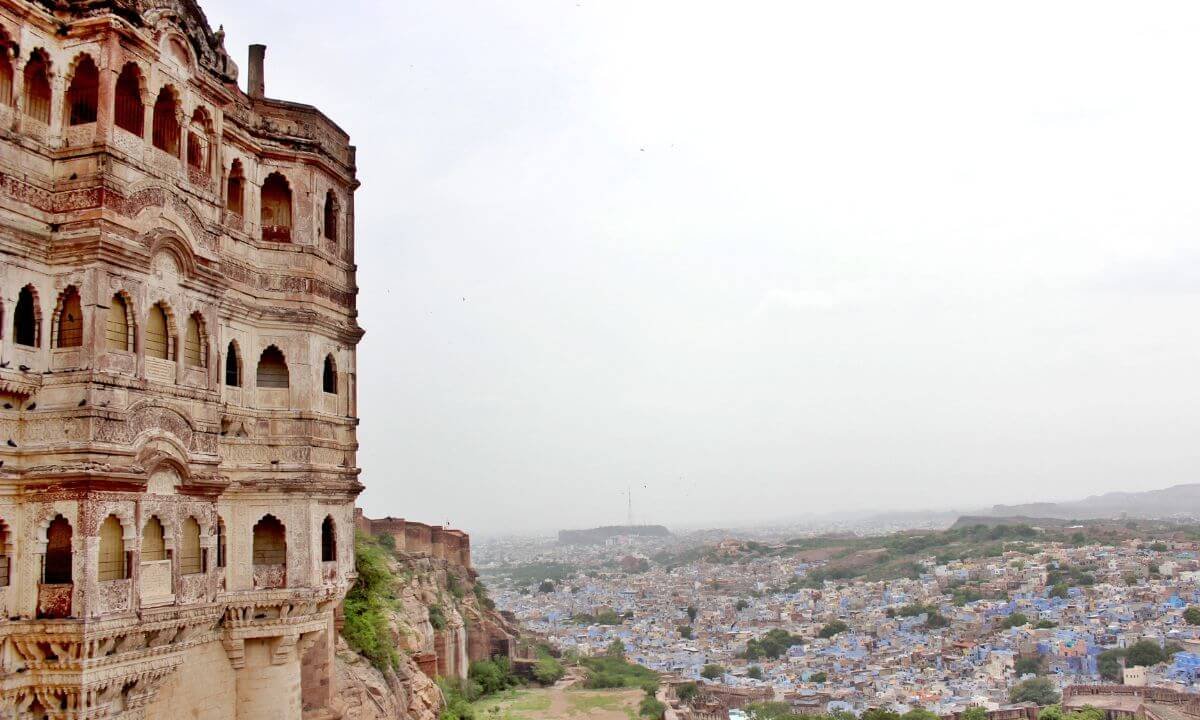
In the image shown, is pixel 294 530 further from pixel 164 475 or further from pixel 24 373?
pixel 24 373

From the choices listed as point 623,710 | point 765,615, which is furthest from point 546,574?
point 623,710

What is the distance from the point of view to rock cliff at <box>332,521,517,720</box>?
19891 mm

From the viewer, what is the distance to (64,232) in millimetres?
10836

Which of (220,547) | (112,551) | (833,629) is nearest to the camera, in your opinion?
(112,551)

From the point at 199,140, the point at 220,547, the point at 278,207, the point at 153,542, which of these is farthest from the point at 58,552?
the point at 278,207

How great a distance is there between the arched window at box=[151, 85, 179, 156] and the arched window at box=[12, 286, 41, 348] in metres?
2.75

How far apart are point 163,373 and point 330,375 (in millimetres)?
3620

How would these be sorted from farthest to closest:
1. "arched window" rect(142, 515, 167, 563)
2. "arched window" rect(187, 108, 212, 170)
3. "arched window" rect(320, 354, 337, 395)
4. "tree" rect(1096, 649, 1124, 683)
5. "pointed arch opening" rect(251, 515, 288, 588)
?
1. "tree" rect(1096, 649, 1124, 683)
2. "arched window" rect(320, 354, 337, 395)
3. "pointed arch opening" rect(251, 515, 288, 588)
4. "arched window" rect(187, 108, 212, 170)
5. "arched window" rect(142, 515, 167, 563)

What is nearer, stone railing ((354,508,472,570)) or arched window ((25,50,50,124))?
arched window ((25,50,50,124))

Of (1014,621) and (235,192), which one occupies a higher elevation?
(235,192)

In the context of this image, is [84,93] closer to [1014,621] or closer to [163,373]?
[163,373]

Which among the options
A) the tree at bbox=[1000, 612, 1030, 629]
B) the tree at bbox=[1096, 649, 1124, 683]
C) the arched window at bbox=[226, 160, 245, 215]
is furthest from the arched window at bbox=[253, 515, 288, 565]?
the tree at bbox=[1000, 612, 1030, 629]

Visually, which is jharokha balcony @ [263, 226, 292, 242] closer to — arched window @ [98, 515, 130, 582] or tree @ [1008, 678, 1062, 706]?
arched window @ [98, 515, 130, 582]

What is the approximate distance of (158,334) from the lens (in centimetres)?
1198
